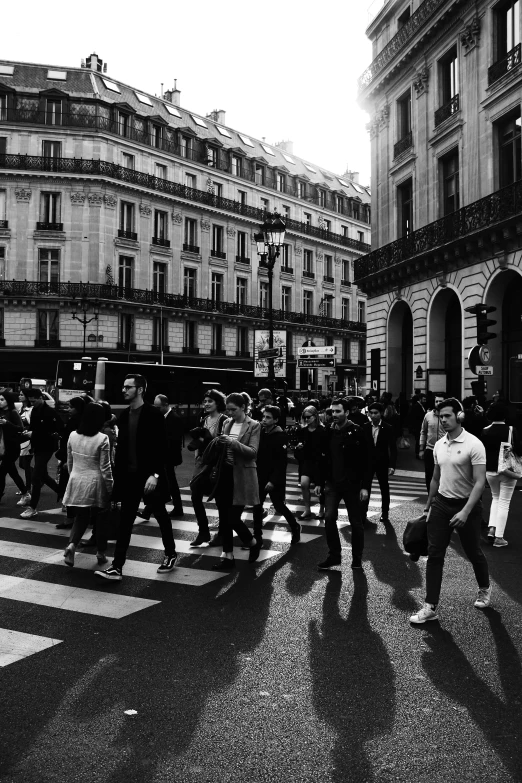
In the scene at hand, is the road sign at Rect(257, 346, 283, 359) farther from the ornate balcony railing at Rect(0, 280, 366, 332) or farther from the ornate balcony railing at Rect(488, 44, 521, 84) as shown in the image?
the ornate balcony railing at Rect(0, 280, 366, 332)

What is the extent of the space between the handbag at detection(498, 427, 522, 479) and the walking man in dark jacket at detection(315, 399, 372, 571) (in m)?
2.03

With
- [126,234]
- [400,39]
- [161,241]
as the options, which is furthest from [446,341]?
[161,241]

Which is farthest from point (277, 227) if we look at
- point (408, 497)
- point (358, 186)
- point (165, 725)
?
point (358, 186)

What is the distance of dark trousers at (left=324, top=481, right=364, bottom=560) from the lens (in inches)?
287

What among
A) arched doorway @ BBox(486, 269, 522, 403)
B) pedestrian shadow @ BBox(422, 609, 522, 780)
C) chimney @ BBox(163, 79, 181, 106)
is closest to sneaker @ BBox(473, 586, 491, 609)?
pedestrian shadow @ BBox(422, 609, 522, 780)

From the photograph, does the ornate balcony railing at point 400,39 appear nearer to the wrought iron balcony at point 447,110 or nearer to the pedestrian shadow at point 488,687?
the wrought iron balcony at point 447,110

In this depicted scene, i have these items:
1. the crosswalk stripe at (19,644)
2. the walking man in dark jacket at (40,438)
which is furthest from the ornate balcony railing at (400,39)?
the crosswalk stripe at (19,644)

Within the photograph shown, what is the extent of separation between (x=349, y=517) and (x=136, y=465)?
232 cm

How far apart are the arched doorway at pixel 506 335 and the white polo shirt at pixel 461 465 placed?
17130mm

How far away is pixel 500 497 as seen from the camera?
8625 mm

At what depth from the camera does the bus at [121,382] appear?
30344 mm

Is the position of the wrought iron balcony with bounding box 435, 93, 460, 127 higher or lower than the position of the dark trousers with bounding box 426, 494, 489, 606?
higher

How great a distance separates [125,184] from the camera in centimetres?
4525

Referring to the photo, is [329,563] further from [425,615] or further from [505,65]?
[505,65]
